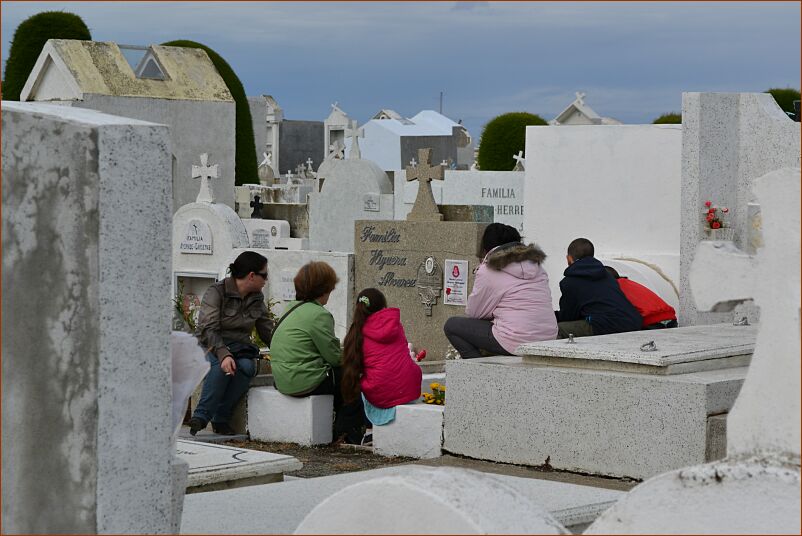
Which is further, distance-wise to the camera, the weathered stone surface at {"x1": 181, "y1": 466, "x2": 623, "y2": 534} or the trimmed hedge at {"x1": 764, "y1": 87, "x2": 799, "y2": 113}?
the trimmed hedge at {"x1": 764, "y1": 87, "x2": 799, "y2": 113}

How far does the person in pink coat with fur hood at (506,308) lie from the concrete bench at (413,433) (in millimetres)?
491

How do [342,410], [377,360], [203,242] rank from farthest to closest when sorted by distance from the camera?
[203,242], [342,410], [377,360]

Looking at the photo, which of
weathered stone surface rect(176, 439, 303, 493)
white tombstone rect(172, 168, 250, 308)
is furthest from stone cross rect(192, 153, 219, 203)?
weathered stone surface rect(176, 439, 303, 493)

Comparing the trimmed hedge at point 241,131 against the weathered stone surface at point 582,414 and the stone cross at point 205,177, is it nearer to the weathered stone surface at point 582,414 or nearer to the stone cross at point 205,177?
the stone cross at point 205,177

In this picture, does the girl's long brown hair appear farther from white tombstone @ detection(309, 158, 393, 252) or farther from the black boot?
white tombstone @ detection(309, 158, 393, 252)

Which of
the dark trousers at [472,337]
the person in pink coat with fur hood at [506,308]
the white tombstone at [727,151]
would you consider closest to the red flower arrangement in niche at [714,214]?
the white tombstone at [727,151]

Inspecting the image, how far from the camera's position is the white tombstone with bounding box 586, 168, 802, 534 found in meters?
2.60

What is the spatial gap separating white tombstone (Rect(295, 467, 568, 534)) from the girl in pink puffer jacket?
4297 mm

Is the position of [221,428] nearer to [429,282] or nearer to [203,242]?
[429,282]

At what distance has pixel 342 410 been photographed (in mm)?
7488

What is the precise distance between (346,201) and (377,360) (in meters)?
9.86

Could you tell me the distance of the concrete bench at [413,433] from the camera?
269 inches

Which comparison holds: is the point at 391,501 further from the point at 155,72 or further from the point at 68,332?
the point at 155,72

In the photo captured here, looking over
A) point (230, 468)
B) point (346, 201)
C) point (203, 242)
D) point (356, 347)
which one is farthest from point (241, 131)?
point (230, 468)
